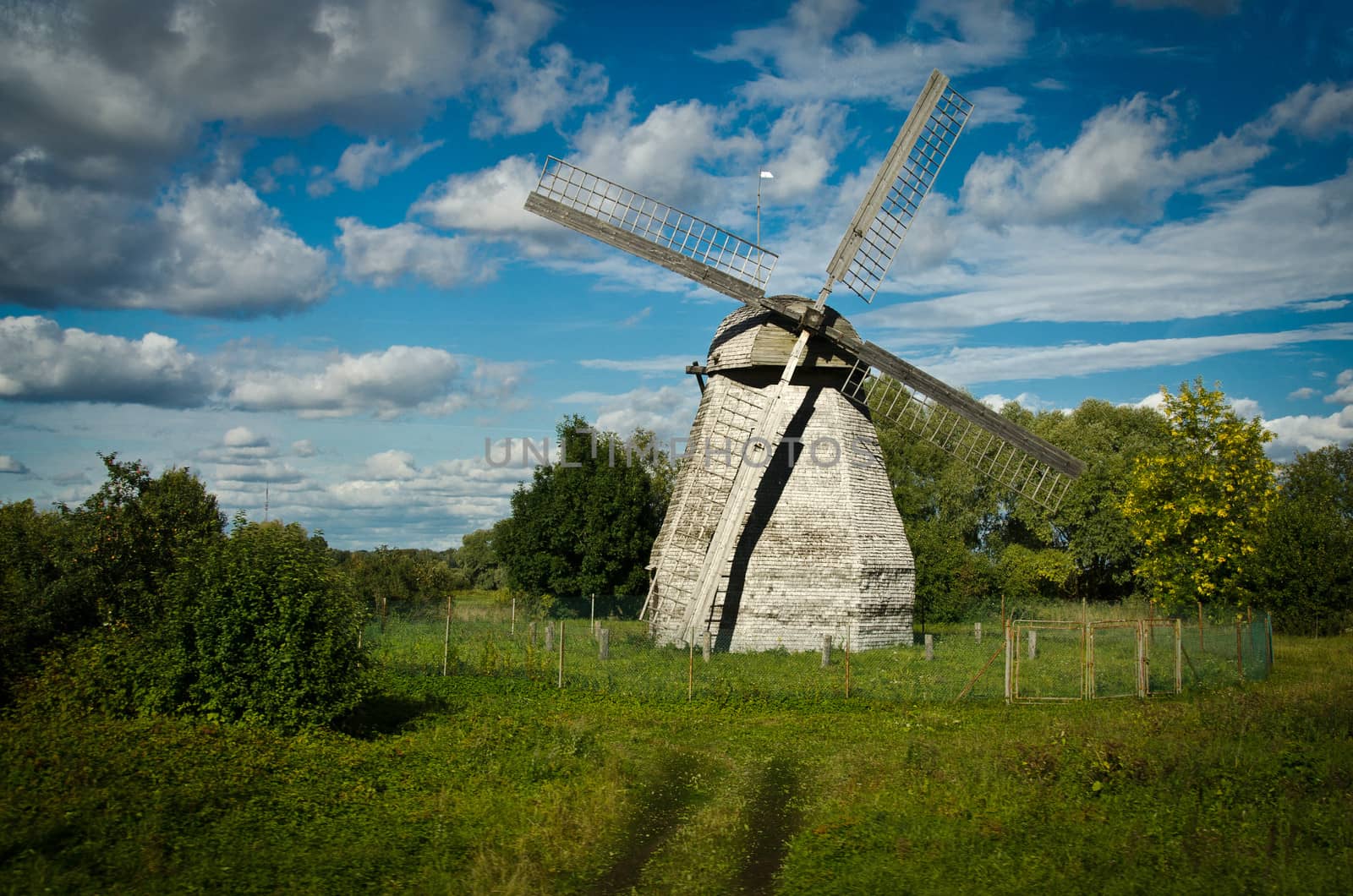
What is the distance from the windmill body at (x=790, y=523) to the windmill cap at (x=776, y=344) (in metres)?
0.03

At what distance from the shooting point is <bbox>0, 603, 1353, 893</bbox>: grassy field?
8.88m

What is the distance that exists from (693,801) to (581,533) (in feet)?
95.9

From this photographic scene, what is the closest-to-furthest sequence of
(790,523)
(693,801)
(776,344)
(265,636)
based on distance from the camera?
(693,801)
(265,636)
(790,523)
(776,344)

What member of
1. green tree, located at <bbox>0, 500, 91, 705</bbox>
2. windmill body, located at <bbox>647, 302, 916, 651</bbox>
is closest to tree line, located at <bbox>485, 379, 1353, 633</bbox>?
windmill body, located at <bbox>647, 302, 916, 651</bbox>

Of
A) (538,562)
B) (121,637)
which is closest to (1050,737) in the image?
(121,637)

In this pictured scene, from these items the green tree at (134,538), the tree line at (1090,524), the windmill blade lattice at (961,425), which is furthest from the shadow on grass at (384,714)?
the tree line at (1090,524)

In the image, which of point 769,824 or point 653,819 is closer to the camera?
point 769,824

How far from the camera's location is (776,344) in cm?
2452

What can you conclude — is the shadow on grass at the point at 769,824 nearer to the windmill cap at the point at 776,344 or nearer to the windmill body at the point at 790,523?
the windmill body at the point at 790,523

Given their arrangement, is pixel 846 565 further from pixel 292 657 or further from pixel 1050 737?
pixel 292 657

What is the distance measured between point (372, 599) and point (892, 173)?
29.7 m

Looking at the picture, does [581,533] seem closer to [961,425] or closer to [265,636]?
[961,425]

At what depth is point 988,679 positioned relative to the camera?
19922mm

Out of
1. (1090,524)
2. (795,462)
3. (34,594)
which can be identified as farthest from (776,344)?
(1090,524)
